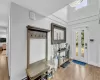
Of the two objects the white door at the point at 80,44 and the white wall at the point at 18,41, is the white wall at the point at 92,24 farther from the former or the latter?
the white wall at the point at 18,41

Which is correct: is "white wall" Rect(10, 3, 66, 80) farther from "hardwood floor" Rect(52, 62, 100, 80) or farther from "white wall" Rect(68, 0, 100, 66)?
"white wall" Rect(68, 0, 100, 66)

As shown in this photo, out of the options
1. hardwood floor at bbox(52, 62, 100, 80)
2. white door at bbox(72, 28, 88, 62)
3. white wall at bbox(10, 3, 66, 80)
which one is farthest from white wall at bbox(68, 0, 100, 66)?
white wall at bbox(10, 3, 66, 80)

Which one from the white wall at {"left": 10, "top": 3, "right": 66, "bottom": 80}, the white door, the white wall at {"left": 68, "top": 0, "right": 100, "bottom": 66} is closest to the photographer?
the white wall at {"left": 10, "top": 3, "right": 66, "bottom": 80}

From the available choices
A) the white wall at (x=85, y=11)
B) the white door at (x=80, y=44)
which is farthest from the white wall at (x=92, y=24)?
the white door at (x=80, y=44)

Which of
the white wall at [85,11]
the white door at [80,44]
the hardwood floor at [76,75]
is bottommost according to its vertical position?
the hardwood floor at [76,75]

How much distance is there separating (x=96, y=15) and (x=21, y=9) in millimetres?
3451

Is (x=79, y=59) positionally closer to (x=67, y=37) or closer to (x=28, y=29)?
(x=67, y=37)

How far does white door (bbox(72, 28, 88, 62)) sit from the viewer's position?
Answer: 3.65m

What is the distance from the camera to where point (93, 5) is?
3.39 meters

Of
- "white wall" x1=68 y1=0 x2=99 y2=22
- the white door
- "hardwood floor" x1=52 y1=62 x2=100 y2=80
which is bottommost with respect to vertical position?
"hardwood floor" x1=52 y1=62 x2=100 y2=80

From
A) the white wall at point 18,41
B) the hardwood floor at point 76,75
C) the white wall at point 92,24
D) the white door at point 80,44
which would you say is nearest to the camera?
the white wall at point 18,41

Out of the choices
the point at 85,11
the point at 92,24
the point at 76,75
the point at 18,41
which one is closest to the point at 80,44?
the point at 92,24

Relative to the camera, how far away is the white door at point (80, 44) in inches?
144

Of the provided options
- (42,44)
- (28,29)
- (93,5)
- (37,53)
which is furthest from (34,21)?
(93,5)
